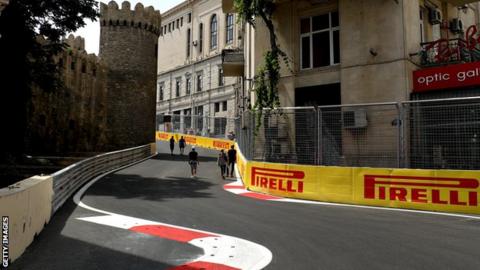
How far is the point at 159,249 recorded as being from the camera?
586 centimetres

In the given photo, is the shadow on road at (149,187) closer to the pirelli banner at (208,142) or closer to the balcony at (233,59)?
the balcony at (233,59)

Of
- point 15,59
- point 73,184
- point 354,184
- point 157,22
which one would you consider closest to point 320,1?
point 354,184

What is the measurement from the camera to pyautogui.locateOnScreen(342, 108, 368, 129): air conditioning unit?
10469 mm

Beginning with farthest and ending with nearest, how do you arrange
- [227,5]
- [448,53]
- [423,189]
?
[227,5], [448,53], [423,189]

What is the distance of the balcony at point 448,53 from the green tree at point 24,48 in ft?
54.7

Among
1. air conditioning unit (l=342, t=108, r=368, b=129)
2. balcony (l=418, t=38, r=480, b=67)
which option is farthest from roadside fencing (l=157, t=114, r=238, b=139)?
air conditioning unit (l=342, t=108, r=368, b=129)

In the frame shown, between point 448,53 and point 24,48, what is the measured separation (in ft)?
59.9

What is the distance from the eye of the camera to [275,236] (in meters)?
6.72

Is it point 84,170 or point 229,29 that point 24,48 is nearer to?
point 84,170

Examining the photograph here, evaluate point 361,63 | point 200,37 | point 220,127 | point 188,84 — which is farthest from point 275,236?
point 200,37

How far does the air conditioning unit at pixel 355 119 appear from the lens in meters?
10.5

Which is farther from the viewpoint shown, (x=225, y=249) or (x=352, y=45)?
(x=352, y=45)

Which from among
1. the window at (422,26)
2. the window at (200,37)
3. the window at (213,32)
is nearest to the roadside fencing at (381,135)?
the window at (422,26)

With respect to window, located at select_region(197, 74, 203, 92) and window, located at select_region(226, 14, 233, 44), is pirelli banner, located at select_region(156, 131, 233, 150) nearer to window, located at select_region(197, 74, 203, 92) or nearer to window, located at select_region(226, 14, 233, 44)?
window, located at select_region(197, 74, 203, 92)
